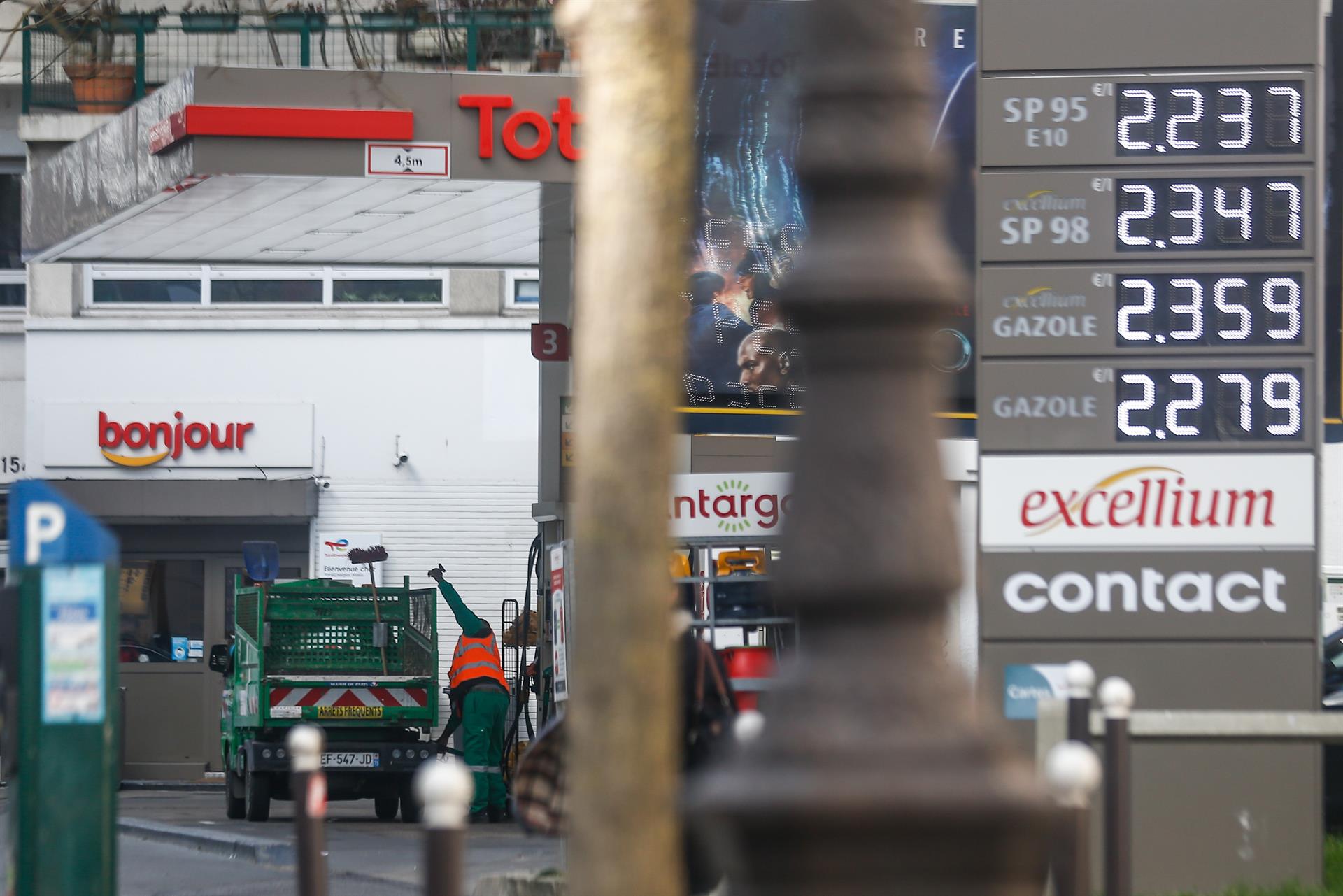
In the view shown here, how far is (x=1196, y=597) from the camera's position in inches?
352

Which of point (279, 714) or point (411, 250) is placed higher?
point (411, 250)

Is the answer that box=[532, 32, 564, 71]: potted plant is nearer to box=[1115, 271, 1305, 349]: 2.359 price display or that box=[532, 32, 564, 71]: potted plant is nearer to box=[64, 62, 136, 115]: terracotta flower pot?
box=[64, 62, 136, 115]: terracotta flower pot

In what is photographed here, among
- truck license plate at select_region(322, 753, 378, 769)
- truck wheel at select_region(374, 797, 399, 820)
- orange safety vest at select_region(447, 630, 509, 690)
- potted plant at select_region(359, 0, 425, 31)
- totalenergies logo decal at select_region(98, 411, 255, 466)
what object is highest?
potted plant at select_region(359, 0, 425, 31)

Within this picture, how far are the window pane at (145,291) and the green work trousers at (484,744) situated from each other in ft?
33.7

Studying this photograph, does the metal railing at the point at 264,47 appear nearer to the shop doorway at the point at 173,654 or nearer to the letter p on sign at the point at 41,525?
the shop doorway at the point at 173,654

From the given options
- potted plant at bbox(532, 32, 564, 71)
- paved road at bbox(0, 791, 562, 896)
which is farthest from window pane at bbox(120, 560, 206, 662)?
potted plant at bbox(532, 32, 564, 71)

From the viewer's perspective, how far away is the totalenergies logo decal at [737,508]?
12.3 m

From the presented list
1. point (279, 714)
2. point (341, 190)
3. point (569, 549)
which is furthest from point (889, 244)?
point (279, 714)

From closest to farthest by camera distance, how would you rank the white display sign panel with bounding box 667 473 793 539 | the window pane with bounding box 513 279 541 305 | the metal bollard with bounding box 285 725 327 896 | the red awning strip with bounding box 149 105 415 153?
the metal bollard with bounding box 285 725 327 896 → the white display sign panel with bounding box 667 473 793 539 → the red awning strip with bounding box 149 105 415 153 → the window pane with bounding box 513 279 541 305

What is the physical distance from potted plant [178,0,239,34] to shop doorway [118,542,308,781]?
25.0 ft

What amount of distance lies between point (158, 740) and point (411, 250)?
28.3 ft

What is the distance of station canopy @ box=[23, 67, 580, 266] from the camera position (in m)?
13.5

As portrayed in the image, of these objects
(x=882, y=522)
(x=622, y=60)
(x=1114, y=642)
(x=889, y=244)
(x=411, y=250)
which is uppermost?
(x=411, y=250)

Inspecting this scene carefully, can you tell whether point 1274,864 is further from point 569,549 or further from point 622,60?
point 622,60
